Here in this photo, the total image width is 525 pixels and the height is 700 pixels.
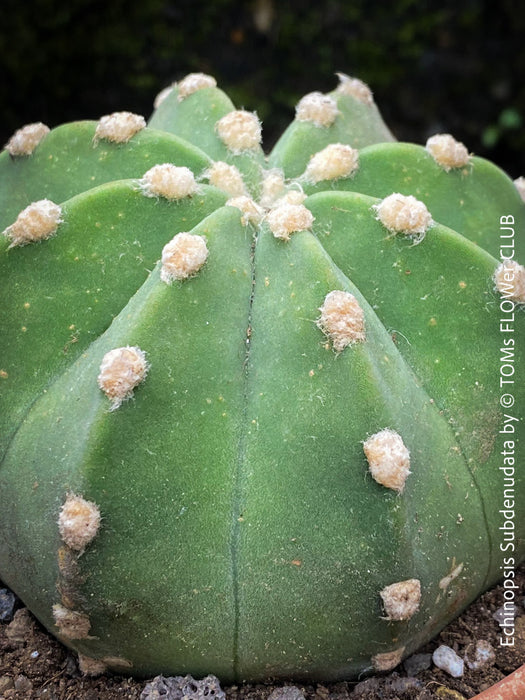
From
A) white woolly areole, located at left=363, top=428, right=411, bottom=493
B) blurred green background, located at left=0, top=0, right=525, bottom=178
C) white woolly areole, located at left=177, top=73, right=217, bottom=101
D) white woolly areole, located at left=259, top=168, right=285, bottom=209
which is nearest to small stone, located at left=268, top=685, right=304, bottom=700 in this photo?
white woolly areole, located at left=363, top=428, right=411, bottom=493

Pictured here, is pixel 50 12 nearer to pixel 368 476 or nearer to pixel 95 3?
pixel 95 3

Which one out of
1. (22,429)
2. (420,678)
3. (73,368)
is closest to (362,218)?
(73,368)

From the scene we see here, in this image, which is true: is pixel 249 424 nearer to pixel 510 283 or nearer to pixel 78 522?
pixel 78 522

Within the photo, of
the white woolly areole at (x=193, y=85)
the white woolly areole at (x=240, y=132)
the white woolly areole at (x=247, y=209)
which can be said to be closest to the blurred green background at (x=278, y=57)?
the white woolly areole at (x=193, y=85)

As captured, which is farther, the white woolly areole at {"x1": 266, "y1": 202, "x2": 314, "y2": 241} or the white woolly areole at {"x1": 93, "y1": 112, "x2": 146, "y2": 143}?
the white woolly areole at {"x1": 93, "y1": 112, "x2": 146, "y2": 143}

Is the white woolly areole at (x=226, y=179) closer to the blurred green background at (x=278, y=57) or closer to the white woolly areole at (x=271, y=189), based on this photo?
the white woolly areole at (x=271, y=189)

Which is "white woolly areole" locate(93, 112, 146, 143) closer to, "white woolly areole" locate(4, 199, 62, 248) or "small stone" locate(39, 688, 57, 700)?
"white woolly areole" locate(4, 199, 62, 248)

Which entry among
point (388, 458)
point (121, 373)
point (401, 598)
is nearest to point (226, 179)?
point (121, 373)

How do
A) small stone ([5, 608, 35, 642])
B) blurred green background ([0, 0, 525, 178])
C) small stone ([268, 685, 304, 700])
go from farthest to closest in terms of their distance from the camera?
1. blurred green background ([0, 0, 525, 178])
2. small stone ([5, 608, 35, 642])
3. small stone ([268, 685, 304, 700])
